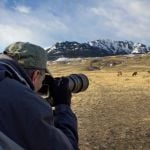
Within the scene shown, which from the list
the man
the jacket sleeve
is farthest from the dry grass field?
the man

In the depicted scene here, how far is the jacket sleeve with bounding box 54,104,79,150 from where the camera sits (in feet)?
9.61

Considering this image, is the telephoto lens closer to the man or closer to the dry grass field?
the man

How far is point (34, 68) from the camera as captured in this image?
2982 millimetres

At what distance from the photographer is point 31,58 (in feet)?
9.90

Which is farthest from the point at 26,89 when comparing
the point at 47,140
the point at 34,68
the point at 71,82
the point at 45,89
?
the point at 71,82

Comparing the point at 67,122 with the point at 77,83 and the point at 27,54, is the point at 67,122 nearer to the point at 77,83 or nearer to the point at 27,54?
the point at 27,54

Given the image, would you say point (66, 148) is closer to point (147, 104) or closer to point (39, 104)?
point (39, 104)

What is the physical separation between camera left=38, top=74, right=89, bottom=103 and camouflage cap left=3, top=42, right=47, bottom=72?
11.6 inches

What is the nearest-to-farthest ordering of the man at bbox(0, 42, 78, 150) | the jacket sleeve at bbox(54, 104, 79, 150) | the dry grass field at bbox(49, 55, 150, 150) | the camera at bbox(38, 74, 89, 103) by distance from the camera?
the man at bbox(0, 42, 78, 150) < the jacket sleeve at bbox(54, 104, 79, 150) < the camera at bbox(38, 74, 89, 103) < the dry grass field at bbox(49, 55, 150, 150)

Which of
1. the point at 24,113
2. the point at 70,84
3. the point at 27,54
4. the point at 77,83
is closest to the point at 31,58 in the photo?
the point at 27,54

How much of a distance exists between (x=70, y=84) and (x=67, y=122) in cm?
73

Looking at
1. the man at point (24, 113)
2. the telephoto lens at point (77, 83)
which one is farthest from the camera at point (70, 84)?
the man at point (24, 113)

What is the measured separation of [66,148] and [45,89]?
0.83 meters

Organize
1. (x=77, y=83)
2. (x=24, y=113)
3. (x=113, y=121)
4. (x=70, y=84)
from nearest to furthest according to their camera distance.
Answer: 1. (x=24, y=113)
2. (x=70, y=84)
3. (x=77, y=83)
4. (x=113, y=121)
